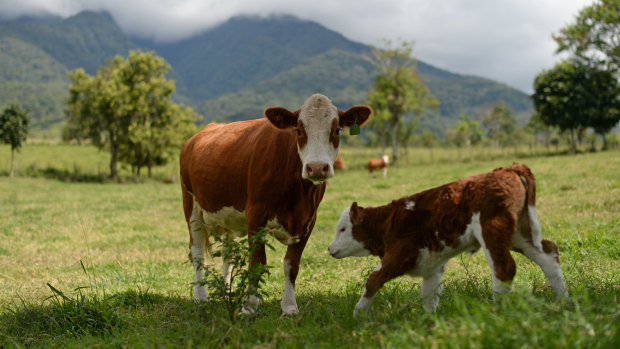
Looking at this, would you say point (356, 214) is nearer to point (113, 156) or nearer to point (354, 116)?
point (354, 116)

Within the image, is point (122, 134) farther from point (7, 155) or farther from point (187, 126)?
point (7, 155)

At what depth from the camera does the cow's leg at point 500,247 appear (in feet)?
11.2

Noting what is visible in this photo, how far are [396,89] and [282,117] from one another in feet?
164

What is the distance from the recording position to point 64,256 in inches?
384

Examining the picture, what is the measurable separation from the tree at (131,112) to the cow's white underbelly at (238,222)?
124ft

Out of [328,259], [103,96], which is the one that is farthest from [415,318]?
[103,96]

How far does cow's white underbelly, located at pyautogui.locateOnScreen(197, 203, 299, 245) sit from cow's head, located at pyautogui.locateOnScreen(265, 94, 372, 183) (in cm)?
86

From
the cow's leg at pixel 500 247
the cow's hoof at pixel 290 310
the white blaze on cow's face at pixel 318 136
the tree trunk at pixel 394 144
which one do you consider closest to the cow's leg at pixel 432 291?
the cow's leg at pixel 500 247

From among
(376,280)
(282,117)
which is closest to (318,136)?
(282,117)

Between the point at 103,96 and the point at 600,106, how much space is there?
48293 mm

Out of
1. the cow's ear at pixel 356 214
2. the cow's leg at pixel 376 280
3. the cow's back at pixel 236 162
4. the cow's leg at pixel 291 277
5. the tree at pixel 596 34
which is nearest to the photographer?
the cow's leg at pixel 376 280

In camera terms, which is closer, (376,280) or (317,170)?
(376,280)

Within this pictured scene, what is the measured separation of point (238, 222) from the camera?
587 cm

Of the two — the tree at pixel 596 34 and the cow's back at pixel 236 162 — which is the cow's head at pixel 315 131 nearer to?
the cow's back at pixel 236 162
